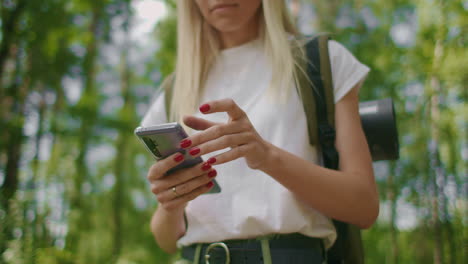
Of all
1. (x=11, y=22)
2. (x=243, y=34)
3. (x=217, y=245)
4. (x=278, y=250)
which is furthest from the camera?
(x=11, y=22)

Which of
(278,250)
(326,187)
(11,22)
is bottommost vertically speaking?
(278,250)

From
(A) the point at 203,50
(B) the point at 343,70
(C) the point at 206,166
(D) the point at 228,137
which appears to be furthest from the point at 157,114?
(B) the point at 343,70

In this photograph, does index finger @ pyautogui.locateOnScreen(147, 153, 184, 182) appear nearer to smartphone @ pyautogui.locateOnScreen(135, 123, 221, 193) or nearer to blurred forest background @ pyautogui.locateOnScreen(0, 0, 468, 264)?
smartphone @ pyautogui.locateOnScreen(135, 123, 221, 193)

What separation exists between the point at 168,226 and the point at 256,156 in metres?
0.69

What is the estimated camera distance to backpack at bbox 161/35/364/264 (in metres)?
1.60

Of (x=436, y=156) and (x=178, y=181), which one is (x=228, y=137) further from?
(x=436, y=156)

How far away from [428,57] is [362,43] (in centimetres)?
144

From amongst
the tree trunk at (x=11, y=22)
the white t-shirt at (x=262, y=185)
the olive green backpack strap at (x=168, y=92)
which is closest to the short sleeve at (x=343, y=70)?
the white t-shirt at (x=262, y=185)

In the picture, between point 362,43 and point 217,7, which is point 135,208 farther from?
point 217,7

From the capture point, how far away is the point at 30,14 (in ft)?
16.5

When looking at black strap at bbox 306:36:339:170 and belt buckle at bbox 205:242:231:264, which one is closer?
belt buckle at bbox 205:242:231:264

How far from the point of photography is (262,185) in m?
1.56

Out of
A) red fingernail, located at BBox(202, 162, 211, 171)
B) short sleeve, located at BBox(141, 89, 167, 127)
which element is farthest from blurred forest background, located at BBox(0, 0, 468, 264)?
red fingernail, located at BBox(202, 162, 211, 171)

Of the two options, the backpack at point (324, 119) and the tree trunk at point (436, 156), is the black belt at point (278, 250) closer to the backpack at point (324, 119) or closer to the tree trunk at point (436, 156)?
the backpack at point (324, 119)
